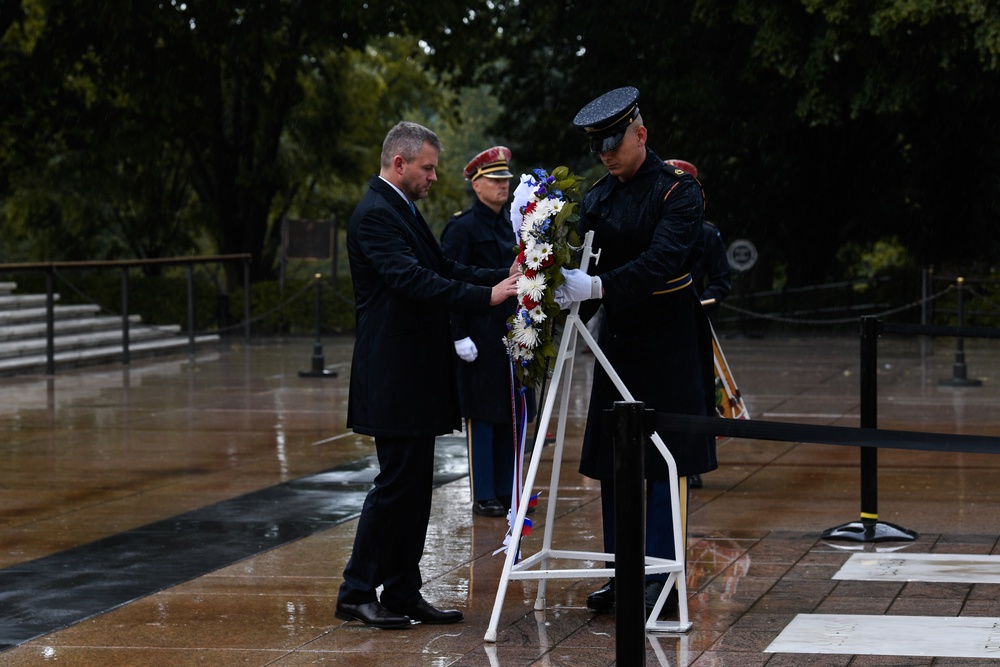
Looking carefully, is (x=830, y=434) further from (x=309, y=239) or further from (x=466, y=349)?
(x=309, y=239)

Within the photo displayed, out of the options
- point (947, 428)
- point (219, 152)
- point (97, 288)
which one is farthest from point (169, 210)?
point (947, 428)

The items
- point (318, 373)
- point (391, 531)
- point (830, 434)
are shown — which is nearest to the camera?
point (830, 434)

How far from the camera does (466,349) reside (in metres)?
8.45

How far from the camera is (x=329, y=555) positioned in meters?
7.24

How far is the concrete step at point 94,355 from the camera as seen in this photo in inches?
703

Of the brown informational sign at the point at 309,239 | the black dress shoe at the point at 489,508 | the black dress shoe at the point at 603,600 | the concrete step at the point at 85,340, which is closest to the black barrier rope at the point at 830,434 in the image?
the black dress shoe at the point at 603,600

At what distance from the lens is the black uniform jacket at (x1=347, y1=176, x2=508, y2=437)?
5793 millimetres

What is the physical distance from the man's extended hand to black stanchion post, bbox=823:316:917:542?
2614 millimetres

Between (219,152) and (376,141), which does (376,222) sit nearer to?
(219,152)

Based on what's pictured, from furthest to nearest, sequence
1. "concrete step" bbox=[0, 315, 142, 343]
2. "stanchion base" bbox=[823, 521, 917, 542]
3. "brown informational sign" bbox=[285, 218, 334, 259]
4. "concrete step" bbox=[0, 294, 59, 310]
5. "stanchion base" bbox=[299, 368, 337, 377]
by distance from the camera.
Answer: "brown informational sign" bbox=[285, 218, 334, 259] → "concrete step" bbox=[0, 294, 59, 310] → "concrete step" bbox=[0, 315, 142, 343] → "stanchion base" bbox=[299, 368, 337, 377] → "stanchion base" bbox=[823, 521, 917, 542]

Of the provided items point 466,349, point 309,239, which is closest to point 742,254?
point 309,239

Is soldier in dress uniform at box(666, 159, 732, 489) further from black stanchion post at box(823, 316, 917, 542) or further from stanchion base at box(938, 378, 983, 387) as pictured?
stanchion base at box(938, 378, 983, 387)

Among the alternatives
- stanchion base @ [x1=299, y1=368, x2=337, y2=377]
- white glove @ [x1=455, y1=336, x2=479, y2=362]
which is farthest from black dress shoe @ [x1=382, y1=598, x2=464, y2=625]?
stanchion base @ [x1=299, y1=368, x2=337, y2=377]

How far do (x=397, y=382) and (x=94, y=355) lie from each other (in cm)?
1448
